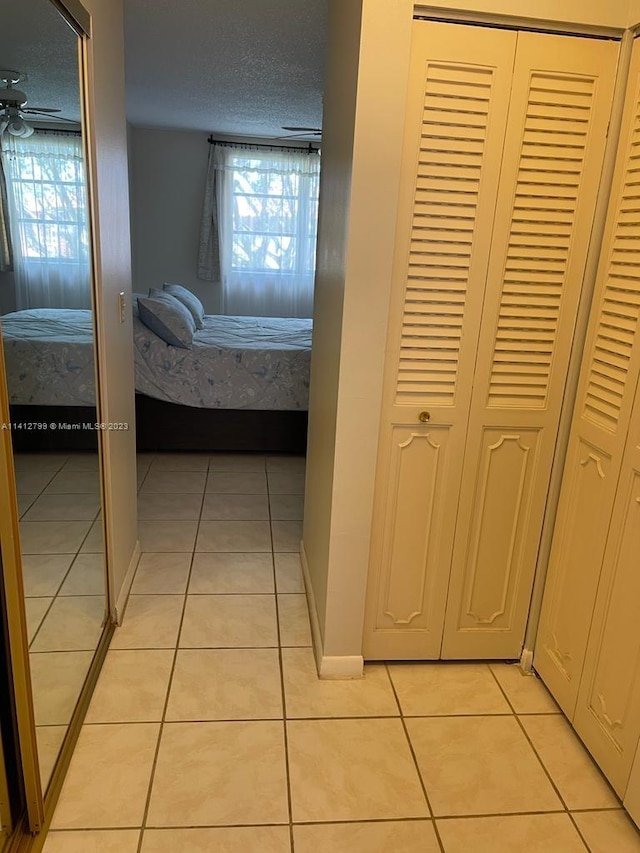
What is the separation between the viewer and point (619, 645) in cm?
161

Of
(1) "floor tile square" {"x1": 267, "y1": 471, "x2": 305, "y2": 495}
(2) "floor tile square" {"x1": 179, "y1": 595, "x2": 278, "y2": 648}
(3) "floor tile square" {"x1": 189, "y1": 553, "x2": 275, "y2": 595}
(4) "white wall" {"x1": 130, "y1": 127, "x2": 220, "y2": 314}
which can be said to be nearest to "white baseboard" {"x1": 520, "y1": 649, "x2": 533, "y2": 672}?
(2) "floor tile square" {"x1": 179, "y1": 595, "x2": 278, "y2": 648}

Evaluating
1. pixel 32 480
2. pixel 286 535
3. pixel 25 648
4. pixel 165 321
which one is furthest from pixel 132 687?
pixel 165 321

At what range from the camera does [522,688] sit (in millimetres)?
2014

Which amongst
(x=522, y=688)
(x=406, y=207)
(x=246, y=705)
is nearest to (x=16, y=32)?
(x=406, y=207)

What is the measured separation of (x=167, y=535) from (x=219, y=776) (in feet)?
4.80

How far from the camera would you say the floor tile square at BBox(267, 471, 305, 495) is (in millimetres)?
3557

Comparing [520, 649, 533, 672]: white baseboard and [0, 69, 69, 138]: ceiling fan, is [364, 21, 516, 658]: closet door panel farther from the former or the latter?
[0, 69, 69, 138]: ceiling fan

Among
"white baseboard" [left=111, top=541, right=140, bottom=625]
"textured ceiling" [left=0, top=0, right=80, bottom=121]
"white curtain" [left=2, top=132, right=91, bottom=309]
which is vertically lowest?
"white baseboard" [left=111, top=541, right=140, bottom=625]

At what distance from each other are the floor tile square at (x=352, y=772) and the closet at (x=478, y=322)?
12.4 inches

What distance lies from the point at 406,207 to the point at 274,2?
1.95 meters

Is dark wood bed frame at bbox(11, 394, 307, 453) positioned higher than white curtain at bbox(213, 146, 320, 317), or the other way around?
white curtain at bbox(213, 146, 320, 317)

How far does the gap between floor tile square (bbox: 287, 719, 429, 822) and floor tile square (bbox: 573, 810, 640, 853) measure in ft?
1.27

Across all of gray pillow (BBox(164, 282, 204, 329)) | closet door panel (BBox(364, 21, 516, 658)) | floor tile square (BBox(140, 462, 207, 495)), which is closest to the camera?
closet door panel (BBox(364, 21, 516, 658))

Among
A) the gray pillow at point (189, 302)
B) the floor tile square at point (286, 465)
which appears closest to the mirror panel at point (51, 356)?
the floor tile square at point (286, 465)
